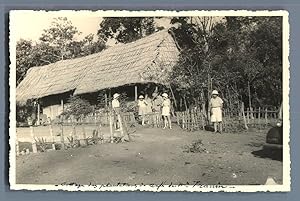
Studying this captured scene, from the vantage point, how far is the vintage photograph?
3.63 meters

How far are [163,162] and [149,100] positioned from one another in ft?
1.37

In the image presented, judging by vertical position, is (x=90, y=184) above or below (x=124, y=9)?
below

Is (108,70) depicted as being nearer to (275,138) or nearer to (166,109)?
(166,109)

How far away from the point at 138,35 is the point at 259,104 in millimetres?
918

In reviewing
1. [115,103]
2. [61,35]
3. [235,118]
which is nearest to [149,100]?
[115,103]

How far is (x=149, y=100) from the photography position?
3.69 m

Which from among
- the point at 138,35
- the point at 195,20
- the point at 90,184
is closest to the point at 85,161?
the point at 90,184

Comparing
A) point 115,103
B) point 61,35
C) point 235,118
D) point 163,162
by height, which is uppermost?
point 61,35

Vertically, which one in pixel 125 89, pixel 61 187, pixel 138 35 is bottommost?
pixel 61 187

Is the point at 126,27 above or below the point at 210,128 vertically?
above

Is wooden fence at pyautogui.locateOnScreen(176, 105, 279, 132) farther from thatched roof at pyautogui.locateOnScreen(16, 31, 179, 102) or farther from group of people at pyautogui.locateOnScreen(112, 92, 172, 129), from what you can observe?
thatched roof at pyautogui.locateOnScreen(16, 31, 179, 102)

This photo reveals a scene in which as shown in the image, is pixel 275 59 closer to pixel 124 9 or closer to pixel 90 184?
pixel 124 9

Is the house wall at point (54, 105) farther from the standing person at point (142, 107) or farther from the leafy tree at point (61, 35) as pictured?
the standing person at point (142, 107)

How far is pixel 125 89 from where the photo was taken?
372 centimetres
